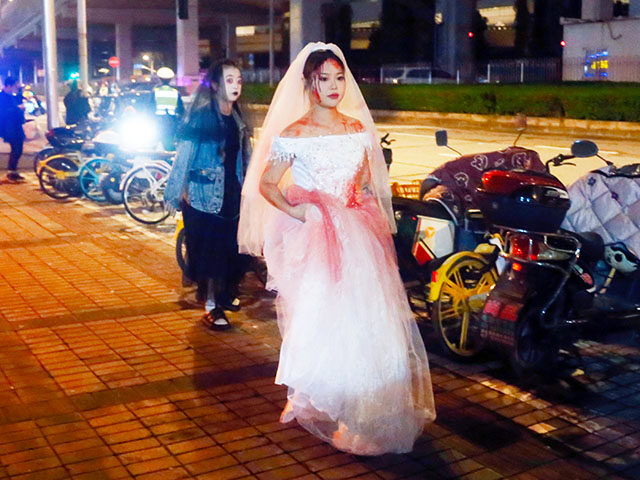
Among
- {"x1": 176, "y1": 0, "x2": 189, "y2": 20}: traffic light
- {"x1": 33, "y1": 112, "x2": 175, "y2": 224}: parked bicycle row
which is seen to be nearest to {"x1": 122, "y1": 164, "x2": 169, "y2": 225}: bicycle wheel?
{"x1": 33, "y1": 112, "x2": 175, "y2": 224}: parked bicycle row

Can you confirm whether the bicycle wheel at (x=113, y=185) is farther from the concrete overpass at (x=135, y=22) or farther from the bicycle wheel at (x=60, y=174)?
the concrete overpass at (x=135, y=22)

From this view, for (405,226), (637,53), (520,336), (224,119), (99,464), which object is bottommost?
(99,464)

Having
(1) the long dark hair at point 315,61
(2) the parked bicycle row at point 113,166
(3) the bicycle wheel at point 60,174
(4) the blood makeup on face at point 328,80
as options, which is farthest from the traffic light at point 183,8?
(4) the blood makeup on face at point 328,80

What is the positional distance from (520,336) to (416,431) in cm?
126

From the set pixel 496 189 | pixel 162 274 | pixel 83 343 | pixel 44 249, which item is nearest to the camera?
pixel 496 189

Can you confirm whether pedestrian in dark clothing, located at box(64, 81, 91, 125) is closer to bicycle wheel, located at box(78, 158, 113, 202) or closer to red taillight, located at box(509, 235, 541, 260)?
bicycle wheel, located at box(78, 158, 113, 202)

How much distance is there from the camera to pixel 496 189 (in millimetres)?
5539

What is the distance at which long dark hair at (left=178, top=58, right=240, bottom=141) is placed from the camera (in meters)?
6.90

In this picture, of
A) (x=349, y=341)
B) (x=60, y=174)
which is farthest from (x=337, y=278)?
(x=60, y=174)

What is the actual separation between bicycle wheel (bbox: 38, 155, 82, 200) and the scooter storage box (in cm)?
939

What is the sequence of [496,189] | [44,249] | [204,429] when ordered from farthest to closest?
[44,249]
[496,189]
[204,429]

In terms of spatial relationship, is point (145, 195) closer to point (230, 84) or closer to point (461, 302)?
point (230, 84)

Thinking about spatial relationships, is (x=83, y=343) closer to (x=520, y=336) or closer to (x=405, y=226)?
(x=405, y=226)

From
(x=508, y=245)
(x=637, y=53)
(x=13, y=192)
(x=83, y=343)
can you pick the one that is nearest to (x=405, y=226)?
(x=508, y=245)
